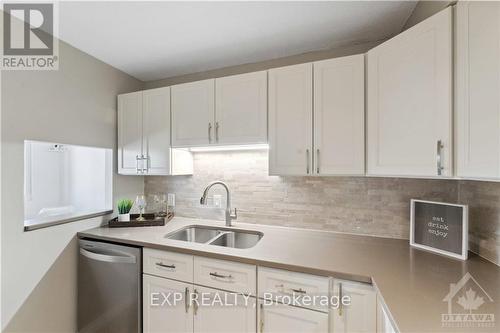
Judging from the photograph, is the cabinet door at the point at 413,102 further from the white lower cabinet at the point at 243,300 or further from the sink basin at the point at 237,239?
the sink basin at the point at 237,239

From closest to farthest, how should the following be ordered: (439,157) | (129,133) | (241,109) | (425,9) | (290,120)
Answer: (439,157), (425,9), (290,120), (241,109), (129,133)

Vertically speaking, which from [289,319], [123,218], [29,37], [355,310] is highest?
[29,37]

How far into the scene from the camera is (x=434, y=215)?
1.32 metres

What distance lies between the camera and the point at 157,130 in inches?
78.0

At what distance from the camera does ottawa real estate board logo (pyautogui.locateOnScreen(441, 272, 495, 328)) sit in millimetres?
753

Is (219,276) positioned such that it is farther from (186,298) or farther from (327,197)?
(327,197)

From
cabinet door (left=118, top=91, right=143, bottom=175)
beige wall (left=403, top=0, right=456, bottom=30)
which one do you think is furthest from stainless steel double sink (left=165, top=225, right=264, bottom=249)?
beige wall (left=403, top=0, right=456, bottom=30)

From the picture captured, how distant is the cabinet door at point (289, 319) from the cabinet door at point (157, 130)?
1314 mm

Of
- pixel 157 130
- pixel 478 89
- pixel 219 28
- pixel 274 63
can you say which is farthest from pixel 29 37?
pixel 478 89

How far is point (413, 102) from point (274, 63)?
1.13 metres

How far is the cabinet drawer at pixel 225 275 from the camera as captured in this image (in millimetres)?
1291

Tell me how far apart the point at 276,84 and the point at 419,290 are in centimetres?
137

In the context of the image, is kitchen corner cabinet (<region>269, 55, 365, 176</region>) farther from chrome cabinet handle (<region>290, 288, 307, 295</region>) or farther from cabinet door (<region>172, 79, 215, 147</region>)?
chrome cabinet handle (<region>290, 288, 307, 295</region>)

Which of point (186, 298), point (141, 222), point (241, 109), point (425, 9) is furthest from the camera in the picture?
point (141, 222)
